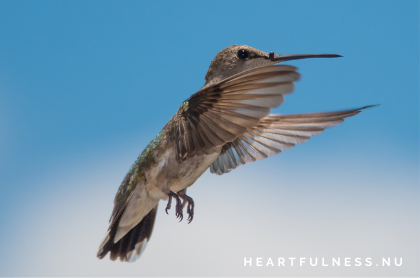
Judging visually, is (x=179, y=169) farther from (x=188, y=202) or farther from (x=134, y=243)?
(x=134, y=243)

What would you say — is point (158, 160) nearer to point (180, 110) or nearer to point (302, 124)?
point (180, 110)

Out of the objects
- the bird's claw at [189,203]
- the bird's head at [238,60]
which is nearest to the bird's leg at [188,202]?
the bird's claw at [189,203]

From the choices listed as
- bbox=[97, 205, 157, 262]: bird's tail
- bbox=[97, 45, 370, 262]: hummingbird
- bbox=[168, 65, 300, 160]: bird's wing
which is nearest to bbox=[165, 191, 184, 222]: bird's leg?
bbox=[97, 45, 370, 262]: hummingbird

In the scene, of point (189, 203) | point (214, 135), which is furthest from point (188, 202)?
point (214, 135)

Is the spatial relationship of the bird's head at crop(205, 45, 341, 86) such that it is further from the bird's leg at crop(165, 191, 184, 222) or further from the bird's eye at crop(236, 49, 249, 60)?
the bird's leg at crop(165, 191, 184, 222)

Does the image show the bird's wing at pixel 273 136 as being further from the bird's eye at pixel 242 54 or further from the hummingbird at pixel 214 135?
the bird's eye at pixel 242 54
